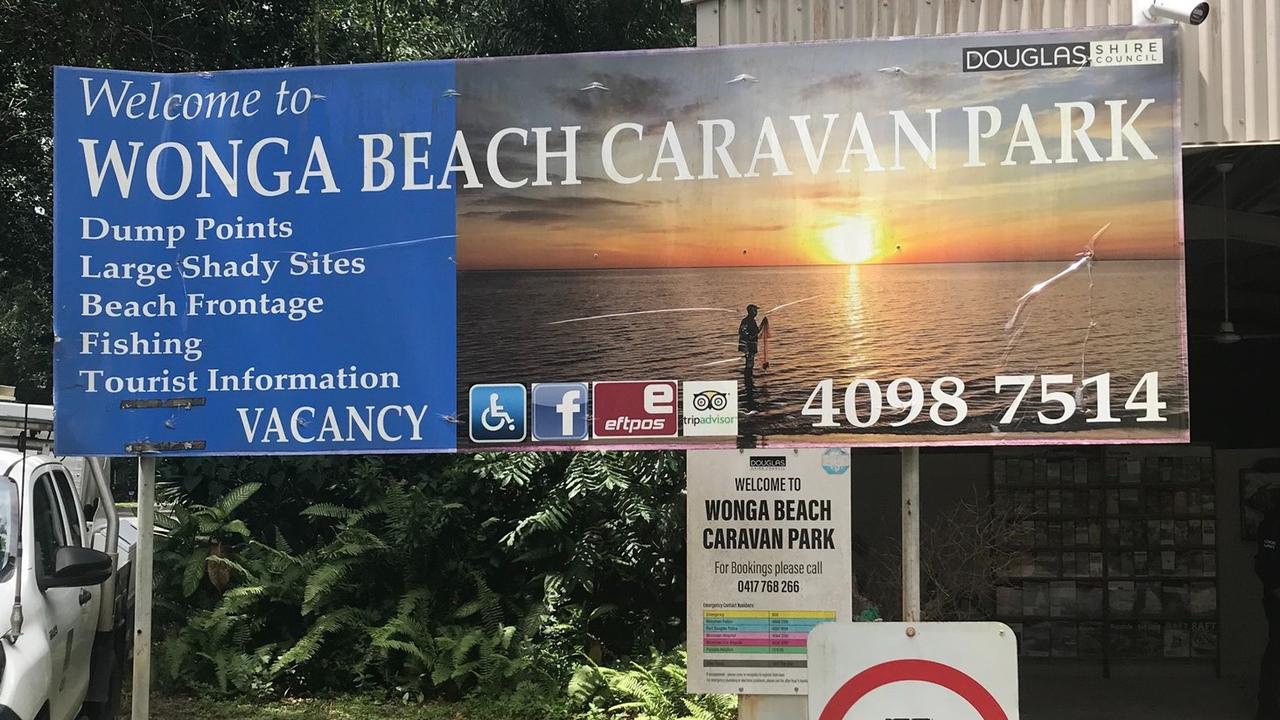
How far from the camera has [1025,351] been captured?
5.02 m

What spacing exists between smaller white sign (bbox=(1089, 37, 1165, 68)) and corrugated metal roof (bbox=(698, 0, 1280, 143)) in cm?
93

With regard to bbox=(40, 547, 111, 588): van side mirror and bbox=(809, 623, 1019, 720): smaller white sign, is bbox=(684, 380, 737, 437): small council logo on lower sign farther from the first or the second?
bbox=(40, 547, 111, 588): van side mirror

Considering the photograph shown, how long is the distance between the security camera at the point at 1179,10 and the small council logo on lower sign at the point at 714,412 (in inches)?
111

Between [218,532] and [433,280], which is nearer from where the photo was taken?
[433,280]

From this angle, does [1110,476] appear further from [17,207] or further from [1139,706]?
[17,207]

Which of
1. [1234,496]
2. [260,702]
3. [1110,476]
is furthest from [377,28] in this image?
[1234,496]

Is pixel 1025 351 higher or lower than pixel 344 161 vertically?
lower

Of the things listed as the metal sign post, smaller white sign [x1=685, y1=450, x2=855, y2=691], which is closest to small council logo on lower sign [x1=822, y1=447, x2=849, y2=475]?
smaller white sign [x1=685, y1=450, x2=855, y2=691]

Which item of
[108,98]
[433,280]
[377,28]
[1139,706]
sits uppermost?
[377,28]

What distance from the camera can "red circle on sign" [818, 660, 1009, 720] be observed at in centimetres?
399

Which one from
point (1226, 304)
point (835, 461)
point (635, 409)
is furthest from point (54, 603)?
point (1226, 304)

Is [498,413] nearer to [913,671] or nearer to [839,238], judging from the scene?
[839,238]

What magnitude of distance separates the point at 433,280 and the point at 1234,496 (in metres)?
9.00

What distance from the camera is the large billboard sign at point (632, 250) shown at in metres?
5.00
